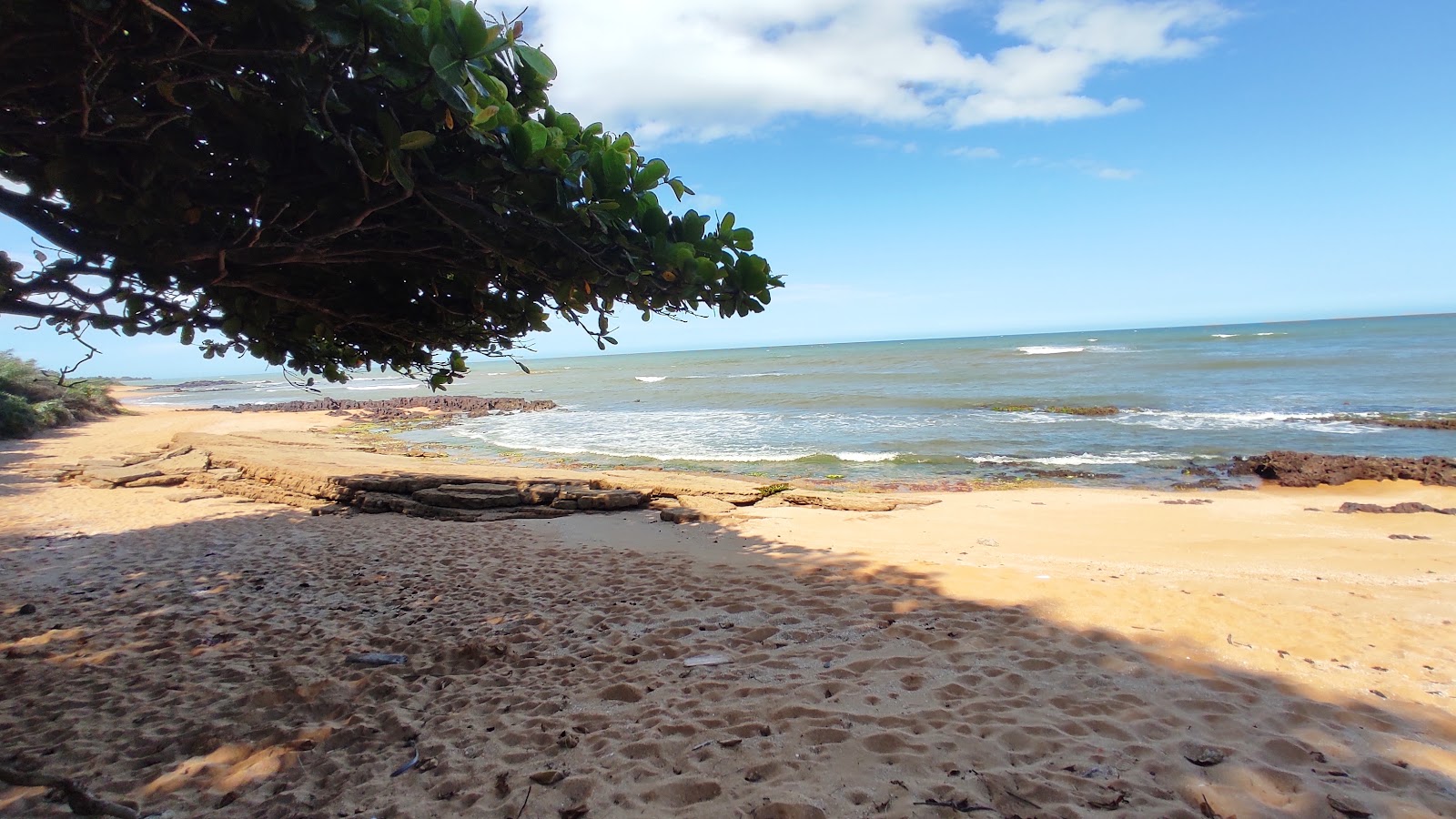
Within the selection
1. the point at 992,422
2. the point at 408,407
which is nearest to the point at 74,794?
the point at 992,422

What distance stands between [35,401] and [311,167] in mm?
23969

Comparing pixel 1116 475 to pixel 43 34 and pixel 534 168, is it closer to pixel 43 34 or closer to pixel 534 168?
pixel 534 168

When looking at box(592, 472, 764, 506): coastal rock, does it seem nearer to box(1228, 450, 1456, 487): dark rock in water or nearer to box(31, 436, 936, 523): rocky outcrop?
box(31, 436, 936, 523): rocky outcrop

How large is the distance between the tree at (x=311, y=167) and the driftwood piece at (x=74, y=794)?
2.11 meters

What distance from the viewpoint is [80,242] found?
336 centimetres

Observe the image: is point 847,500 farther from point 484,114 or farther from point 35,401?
point 35,401

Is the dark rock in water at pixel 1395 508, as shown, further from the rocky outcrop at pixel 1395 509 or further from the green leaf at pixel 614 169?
the green leaf at pixel 614 169

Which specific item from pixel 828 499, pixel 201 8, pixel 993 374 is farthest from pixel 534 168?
pixel 993 374

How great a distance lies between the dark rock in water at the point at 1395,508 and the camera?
376 inches

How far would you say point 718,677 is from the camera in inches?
145

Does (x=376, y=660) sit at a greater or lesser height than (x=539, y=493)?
greater

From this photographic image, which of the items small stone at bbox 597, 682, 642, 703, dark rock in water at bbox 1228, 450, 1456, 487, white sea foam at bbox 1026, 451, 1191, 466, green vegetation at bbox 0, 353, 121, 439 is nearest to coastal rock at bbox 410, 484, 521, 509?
small stone at bbox 597, 682, 642, 703

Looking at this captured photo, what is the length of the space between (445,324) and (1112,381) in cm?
3243

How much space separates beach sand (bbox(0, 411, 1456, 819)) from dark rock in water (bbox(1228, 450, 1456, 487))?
5.04 meters
